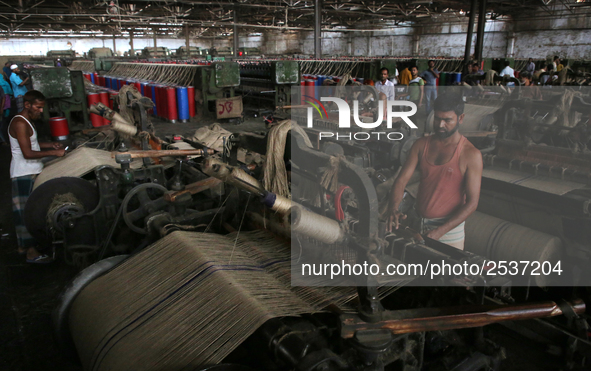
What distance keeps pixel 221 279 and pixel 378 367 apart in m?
0.73

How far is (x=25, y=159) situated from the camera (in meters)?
3.61

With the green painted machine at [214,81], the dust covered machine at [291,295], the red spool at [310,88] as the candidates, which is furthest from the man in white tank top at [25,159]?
the red spool at [310,88]

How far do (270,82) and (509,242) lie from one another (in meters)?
8.70

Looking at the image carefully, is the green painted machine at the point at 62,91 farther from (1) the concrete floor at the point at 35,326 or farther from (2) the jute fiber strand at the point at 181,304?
(2) the jute fiber strand at the point at 181,304

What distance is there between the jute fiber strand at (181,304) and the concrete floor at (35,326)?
0.56m

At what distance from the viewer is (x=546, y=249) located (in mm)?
2986

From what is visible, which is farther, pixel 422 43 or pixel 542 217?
pixel 422 43

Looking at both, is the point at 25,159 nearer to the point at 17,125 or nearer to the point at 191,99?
the point at 17,125

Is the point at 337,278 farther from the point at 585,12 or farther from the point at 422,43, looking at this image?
the point at 422,43

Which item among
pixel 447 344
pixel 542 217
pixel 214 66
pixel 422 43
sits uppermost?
pixel 422 43

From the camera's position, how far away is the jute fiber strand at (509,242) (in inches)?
117

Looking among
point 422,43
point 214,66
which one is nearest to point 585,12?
point 422,43

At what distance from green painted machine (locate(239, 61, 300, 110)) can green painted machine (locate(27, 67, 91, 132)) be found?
4.04m

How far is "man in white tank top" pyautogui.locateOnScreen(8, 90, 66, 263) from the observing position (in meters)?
3.49
